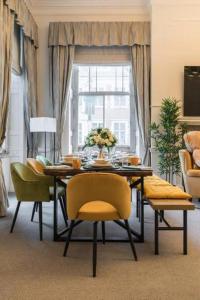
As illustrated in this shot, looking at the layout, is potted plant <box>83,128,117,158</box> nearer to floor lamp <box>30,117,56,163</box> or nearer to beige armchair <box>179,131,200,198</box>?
beige armchair <box>179,131,200,198</box>

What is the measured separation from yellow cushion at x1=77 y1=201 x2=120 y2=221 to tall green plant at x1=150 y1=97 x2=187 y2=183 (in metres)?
3.91

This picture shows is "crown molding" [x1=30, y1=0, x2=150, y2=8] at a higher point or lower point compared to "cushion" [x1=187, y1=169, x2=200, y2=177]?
higher

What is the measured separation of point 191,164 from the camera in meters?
5.71

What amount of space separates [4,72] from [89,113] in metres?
2.85

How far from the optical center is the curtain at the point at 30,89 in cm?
649

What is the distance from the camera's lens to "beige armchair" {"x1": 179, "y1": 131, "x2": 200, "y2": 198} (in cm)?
548

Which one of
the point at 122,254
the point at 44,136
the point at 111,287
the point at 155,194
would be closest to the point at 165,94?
the point at 44,136

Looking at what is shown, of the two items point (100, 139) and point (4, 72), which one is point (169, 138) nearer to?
point (100, 139)

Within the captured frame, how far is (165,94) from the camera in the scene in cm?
694

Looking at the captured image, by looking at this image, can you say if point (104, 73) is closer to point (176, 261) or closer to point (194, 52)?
point (194, 52)

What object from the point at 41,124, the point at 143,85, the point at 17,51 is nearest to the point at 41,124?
the point at 41,124

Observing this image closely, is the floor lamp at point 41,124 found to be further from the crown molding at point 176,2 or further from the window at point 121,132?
the crown molding at point 176,2

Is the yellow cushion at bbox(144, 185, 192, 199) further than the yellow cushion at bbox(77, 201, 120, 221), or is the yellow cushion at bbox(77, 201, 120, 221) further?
the yellow cushion at bbox(144, 185, 192, 199)

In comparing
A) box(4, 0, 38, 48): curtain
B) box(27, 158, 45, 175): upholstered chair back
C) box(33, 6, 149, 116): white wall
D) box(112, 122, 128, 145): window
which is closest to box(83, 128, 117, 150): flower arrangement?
box(27, 158, 45, 175): upholstered chair back
